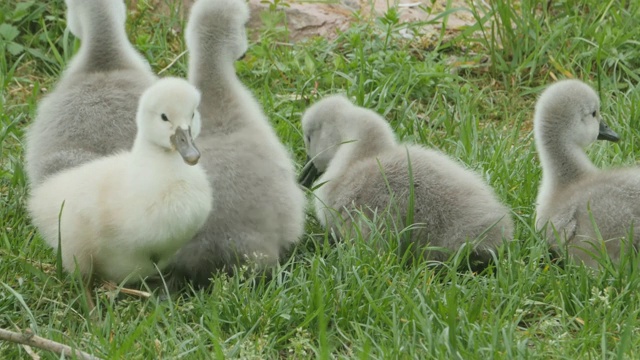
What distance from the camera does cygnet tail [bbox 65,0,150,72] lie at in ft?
19.5

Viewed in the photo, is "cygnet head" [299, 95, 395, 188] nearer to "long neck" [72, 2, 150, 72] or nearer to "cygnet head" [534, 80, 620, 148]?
"cygnet head" [534, 80, 620, 148]

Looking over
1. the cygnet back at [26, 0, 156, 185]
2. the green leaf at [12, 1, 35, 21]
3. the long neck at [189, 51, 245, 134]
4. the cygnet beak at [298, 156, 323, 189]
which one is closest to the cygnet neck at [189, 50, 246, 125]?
the long neck at [189, 51, 245, 134]

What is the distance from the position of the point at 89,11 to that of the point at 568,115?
2.41m

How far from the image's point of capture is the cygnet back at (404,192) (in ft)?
17.1

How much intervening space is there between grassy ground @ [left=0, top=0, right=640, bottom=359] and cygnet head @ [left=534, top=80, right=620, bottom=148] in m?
0.40

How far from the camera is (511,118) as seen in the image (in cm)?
727

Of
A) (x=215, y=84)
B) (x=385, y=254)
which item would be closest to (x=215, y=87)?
(x=215, y=84)

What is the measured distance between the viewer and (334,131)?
596 cm

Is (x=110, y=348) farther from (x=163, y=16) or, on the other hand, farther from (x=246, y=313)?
(x=163, y=16)

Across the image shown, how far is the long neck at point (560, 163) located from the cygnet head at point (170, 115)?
1784 millimetres

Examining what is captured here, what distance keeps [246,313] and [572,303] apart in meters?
1.30

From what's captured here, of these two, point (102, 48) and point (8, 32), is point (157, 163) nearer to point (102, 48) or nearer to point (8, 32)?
point (102, 48)

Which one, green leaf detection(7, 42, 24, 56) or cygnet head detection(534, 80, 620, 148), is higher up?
cygnet head detection(534, 80, 620, 148)

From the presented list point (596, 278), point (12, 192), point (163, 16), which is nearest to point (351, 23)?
point (163, 16)
